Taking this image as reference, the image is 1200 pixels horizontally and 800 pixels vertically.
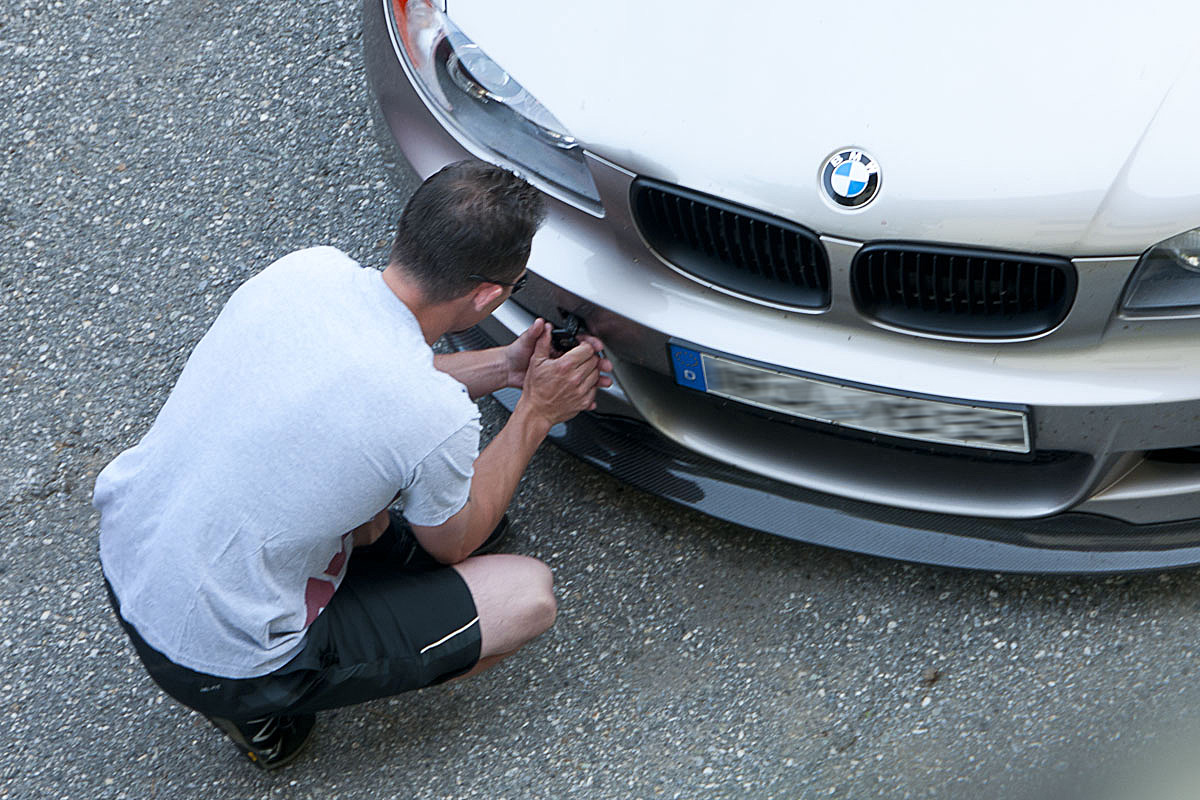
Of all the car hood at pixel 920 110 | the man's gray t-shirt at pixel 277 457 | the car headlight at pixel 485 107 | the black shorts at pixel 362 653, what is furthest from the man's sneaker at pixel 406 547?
the car hood at pixel 920 110

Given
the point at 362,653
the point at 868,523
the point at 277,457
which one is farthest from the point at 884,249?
the point at 362,653

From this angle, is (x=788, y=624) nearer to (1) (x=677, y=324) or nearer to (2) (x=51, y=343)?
(1) (x=677, y=324)

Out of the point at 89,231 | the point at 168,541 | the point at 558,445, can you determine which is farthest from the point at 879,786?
the point at 89,231

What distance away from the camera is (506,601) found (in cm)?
242

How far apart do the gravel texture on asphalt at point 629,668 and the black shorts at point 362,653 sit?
244 mm

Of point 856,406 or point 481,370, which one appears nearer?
point 856,406

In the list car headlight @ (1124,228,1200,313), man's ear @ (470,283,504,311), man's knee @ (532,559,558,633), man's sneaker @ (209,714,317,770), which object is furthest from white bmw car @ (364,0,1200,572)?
man's sneaker @ (209,714,317,770)

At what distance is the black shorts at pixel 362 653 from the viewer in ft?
7.41

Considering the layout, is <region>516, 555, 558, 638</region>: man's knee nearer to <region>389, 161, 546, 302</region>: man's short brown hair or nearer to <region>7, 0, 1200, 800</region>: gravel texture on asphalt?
<region>7, 0, 1200, 800</region>: gravel texture on asphalt

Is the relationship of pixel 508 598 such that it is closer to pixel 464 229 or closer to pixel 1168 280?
pixel 464 229

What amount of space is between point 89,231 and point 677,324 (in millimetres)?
1919

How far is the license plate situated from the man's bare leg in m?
0.47

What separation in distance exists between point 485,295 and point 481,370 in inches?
16.3

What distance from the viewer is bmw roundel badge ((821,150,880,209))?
2.08 m
